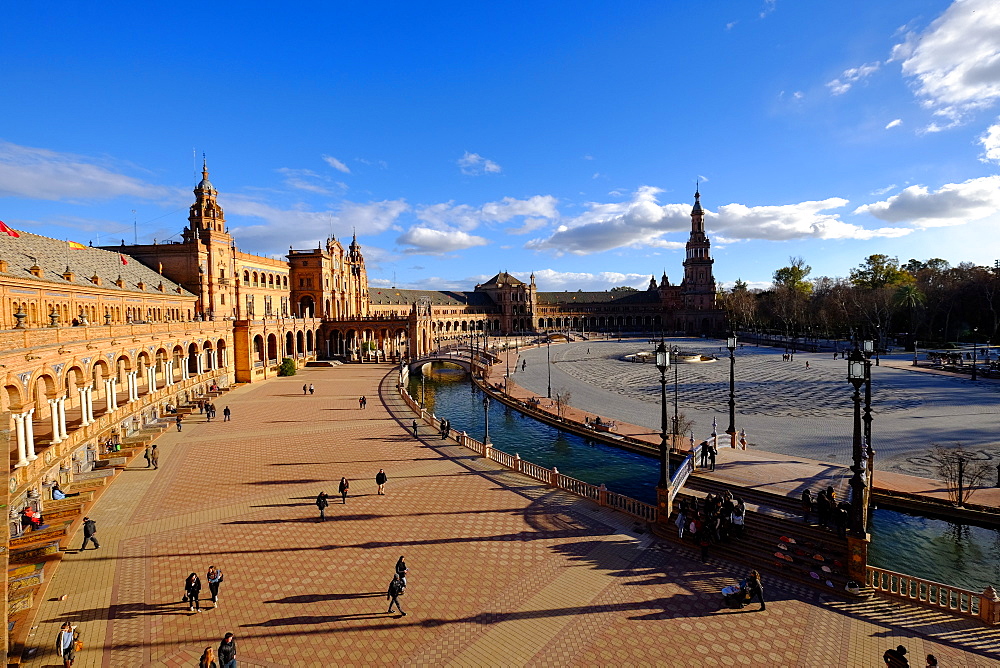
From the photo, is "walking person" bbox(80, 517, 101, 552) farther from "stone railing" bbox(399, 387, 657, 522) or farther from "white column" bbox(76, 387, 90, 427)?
"stone railing" bbox(399, 387, 657, 522)

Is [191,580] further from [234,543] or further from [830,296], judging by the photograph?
[830,296]

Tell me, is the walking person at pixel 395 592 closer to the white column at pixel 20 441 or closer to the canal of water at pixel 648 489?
the canal of water at pixel 648 489

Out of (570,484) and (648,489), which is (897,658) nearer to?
(570,484)

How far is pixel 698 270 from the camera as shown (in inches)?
5157

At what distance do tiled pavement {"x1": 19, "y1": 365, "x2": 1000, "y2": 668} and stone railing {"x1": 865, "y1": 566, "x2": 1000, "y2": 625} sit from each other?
0.42 meters

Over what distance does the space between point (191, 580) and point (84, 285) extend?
34.1m

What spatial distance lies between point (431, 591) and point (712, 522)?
28.5ft

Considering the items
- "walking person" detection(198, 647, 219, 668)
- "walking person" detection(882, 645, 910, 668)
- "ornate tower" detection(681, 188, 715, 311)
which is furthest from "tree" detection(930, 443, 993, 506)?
"ornate tower" detection(681, 188, 715, 311)

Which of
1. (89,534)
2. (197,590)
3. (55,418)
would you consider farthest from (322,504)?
(55,418)

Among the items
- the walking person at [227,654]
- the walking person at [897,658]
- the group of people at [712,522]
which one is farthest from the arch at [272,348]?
the walking person at [897,658]

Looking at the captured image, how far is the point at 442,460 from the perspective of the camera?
24.7 metres

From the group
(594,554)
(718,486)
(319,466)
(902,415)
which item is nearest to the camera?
(594,554)

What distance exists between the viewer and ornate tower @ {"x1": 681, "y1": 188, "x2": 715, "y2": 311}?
5123 inches

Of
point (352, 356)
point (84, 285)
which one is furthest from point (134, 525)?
point (352, 356)
